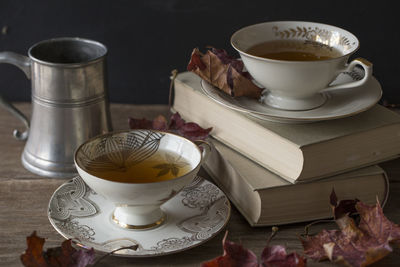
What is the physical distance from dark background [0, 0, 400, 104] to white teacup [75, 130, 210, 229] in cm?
40

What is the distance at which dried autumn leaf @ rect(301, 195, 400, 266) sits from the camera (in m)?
0.71

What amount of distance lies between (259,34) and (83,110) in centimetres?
32

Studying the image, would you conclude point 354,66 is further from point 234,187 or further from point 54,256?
point 54,256

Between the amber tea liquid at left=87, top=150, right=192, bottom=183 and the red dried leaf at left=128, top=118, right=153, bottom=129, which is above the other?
the amber tea liquid at left=87, top=150, right=192, bottom=183

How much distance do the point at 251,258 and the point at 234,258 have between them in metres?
0.02

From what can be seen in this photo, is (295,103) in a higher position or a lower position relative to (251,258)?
higher

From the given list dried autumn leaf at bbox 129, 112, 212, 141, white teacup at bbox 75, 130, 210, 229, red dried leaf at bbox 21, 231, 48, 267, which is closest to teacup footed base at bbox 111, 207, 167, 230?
white teacup at bbox 75, 130, 210, 229

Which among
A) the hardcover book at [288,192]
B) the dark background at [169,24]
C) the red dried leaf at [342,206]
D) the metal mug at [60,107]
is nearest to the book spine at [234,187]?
the hardcover book at [288,192]

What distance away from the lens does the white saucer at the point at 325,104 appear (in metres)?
0.84

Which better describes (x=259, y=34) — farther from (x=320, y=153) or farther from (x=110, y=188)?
(x=110, y=188)

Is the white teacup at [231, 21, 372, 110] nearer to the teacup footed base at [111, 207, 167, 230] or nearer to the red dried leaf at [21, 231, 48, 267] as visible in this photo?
the teacup footed base at [111, 207, 167, 230]

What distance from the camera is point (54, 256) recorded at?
28.0 inches

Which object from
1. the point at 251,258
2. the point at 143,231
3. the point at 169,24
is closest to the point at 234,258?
the point at 251,258

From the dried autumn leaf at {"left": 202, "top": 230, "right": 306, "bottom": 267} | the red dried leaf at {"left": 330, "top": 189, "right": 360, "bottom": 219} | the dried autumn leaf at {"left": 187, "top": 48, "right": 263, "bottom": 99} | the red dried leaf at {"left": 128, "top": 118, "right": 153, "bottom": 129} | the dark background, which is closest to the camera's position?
the dried autumn leaf at {"left": 202, "top": 230, "right": 306, "bottom": 267}
